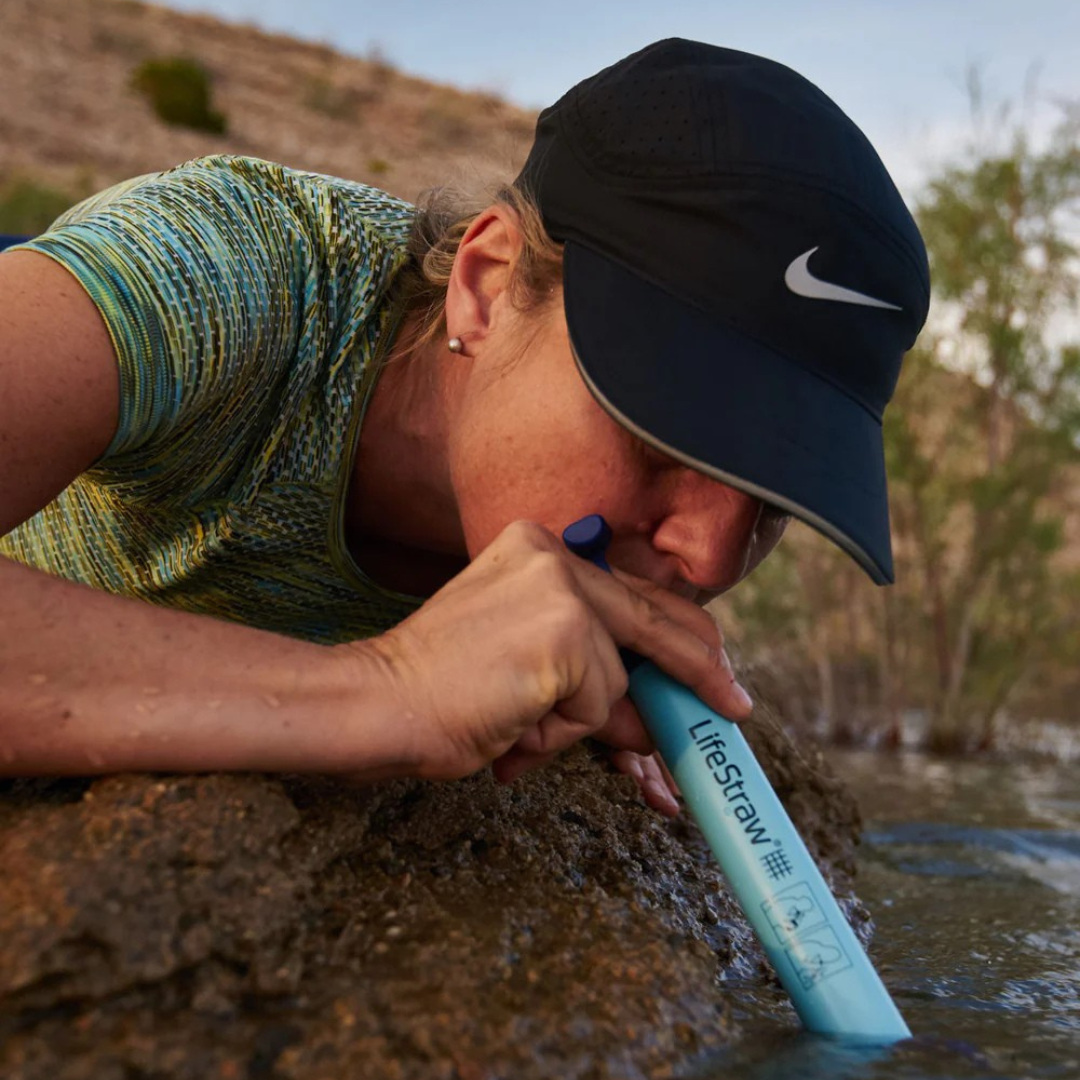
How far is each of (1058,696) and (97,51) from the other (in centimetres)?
2343

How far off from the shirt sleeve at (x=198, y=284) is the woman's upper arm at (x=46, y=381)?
0.07 ft

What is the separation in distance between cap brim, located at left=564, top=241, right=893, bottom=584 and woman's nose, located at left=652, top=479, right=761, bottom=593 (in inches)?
4.5

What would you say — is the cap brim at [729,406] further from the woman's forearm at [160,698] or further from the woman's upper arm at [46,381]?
the woman's upper arm at [46,381]

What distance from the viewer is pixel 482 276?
5.99 ft

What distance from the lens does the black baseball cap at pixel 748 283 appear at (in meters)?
1.39

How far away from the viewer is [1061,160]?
748cm

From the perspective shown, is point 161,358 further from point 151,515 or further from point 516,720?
point 516,720

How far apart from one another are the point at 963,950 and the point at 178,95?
2357 cm

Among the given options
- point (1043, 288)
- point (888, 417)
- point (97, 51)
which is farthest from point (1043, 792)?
point (97, 51)

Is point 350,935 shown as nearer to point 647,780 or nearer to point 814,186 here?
point 647,780

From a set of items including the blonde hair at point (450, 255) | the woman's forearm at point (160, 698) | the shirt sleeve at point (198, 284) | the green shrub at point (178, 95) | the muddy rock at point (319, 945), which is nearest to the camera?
the muddy rock at point (319, 945)

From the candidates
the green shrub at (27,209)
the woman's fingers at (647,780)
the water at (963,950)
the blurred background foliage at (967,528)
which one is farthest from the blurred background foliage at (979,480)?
the green shrub at (27,209)

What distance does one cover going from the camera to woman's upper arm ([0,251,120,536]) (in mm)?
1419

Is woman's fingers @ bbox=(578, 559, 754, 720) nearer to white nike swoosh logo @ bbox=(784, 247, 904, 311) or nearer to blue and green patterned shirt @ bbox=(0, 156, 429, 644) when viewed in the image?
white nike swoosh logo @ bbox=(784, 247, 904, 311)
